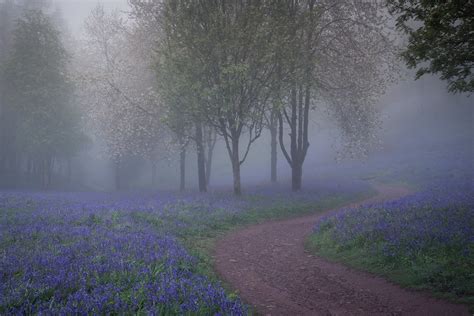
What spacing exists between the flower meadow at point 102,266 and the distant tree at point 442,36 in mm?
8746

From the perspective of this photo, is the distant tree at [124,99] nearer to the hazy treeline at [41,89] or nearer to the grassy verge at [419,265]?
the hazy treeline at [41,89]

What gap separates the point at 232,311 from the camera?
19.5 feet

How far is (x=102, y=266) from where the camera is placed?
7.57 meters

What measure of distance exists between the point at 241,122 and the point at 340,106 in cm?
916

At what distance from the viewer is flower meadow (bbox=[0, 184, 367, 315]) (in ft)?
19.2

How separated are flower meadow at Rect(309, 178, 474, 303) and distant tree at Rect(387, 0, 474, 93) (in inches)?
187

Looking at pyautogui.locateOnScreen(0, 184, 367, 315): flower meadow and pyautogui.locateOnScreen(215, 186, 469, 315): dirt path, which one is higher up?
pyautogui.locateOnScreen(0, 184, 367, 315): flower meadow

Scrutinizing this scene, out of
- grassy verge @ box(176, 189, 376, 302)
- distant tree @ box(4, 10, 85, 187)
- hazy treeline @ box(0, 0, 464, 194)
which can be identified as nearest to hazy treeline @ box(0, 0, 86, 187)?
distant tree @ box(4, 10, 85, 187)

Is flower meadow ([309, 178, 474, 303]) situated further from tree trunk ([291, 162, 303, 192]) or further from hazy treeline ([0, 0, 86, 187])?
hazy treeline ([0, 0, 86, 187])

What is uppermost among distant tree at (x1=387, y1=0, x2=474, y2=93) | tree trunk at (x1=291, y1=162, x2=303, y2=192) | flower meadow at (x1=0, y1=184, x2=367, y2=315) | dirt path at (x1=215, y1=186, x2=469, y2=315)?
distant tree at (x1=387, y1=0, x2=474, y2=93)

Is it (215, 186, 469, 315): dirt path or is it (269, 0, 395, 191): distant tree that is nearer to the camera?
(215, 186, 469, 315): dirt path

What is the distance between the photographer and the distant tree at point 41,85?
36781 millimetres

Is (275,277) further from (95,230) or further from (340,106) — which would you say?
(340,106)

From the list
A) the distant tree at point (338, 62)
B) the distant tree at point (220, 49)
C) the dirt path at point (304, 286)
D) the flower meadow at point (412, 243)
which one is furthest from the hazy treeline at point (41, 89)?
the flower meadow at point (412, 243)
